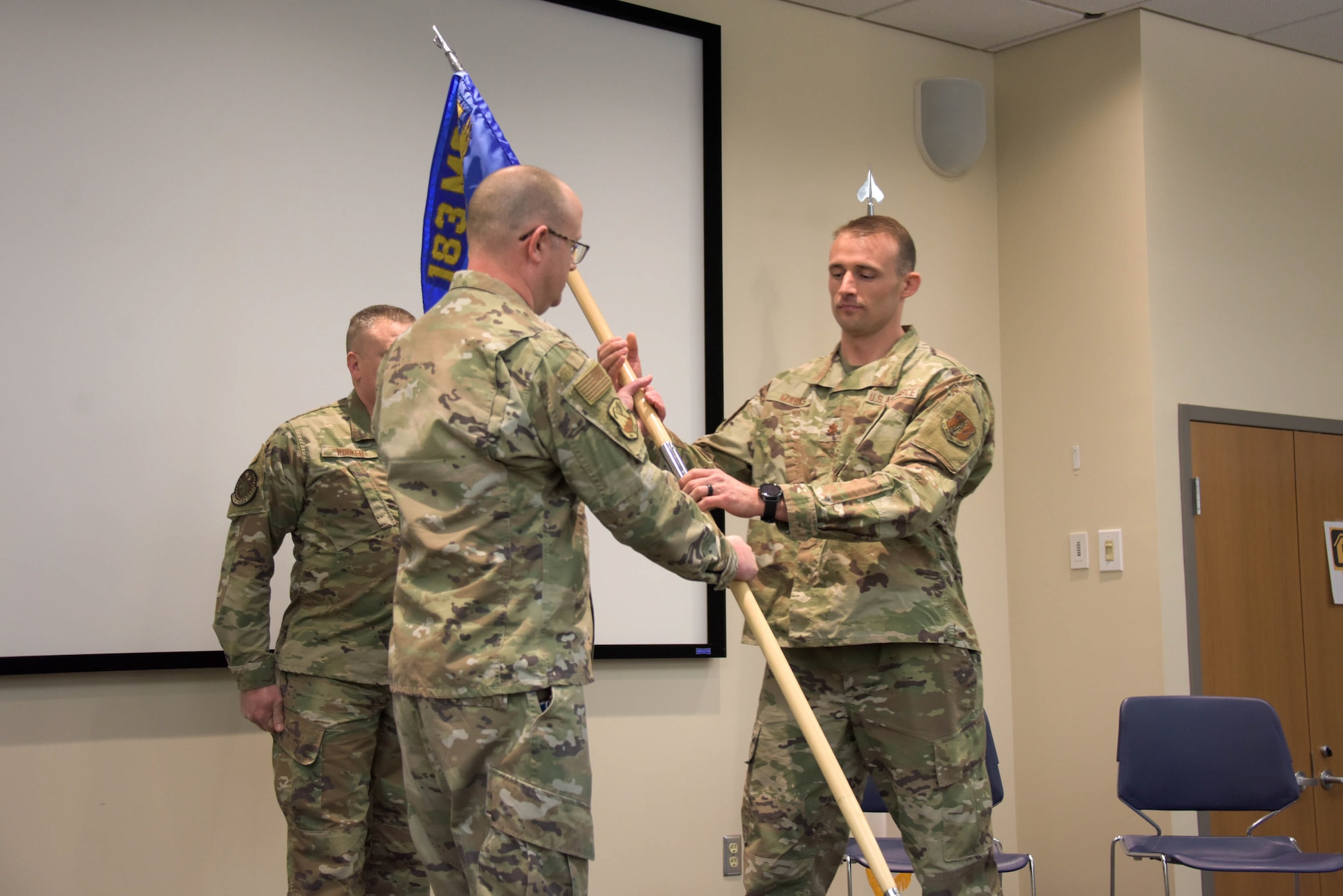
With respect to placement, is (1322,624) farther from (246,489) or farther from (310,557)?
(246,489)

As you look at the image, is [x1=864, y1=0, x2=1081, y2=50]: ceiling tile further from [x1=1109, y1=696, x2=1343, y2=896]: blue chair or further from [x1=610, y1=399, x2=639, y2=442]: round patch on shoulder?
[x1=610, y1=399, x2=639, y2=442]: round patch on shoulder

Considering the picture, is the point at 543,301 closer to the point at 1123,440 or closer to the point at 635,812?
the point at 635,812

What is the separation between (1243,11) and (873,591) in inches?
133

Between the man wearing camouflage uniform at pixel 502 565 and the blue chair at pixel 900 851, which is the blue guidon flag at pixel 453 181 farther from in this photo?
the blue chair at pixel 900 851

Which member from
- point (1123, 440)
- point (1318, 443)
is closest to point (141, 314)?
point (1123, 440)

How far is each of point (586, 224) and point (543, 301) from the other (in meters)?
2.03

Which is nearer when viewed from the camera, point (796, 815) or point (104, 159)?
point (796, 815)

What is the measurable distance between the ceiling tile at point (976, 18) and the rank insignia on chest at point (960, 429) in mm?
2610

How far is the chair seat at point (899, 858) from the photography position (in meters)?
3.42

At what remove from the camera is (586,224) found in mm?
4148

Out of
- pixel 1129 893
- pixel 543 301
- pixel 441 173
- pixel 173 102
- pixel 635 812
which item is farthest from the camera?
pixel 1129 893

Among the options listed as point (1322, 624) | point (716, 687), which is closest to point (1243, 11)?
point (1322, 624)

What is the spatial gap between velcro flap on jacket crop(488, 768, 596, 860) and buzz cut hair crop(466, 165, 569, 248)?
0.89 meters

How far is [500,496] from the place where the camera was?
1941mm
